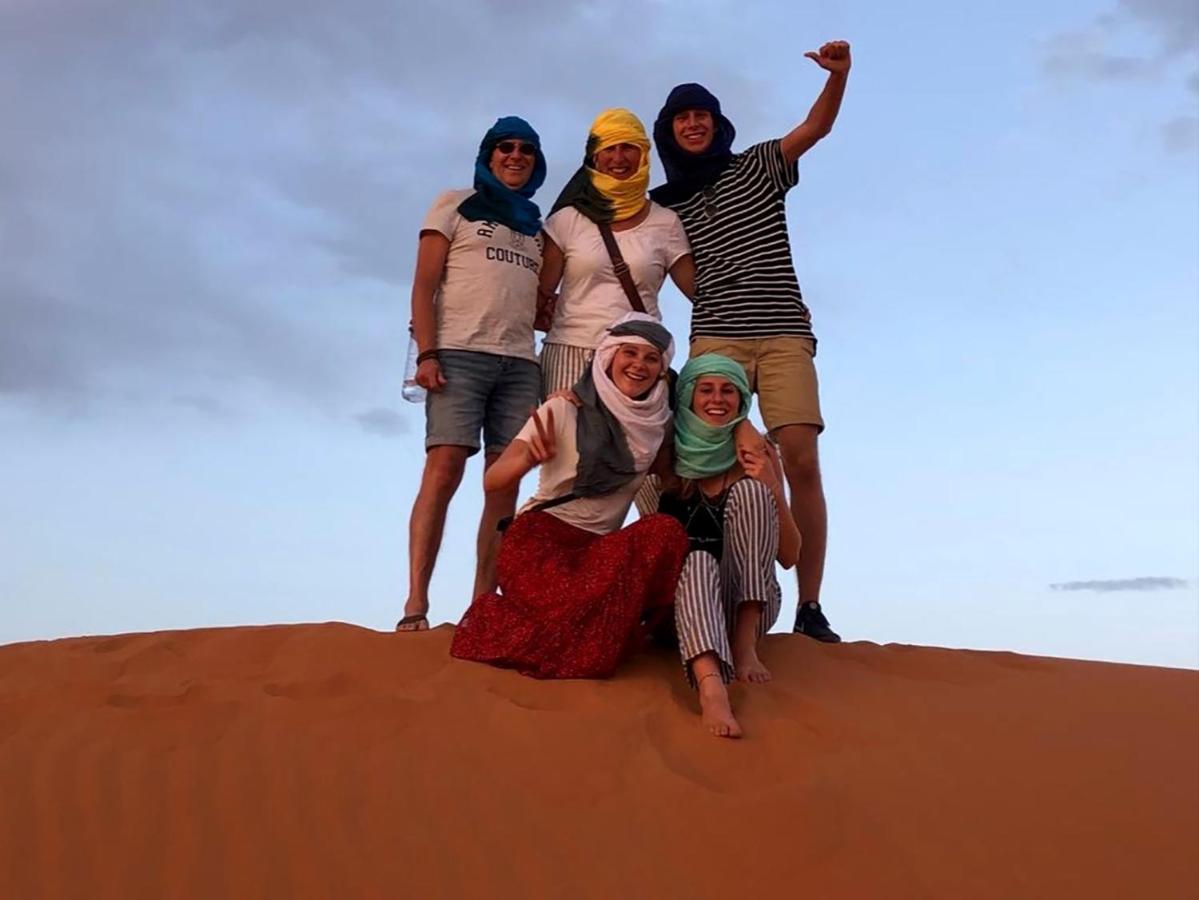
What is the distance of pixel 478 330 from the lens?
20.7 ft

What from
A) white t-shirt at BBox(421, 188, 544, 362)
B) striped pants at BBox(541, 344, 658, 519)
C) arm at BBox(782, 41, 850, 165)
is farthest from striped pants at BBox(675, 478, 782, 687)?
arm at BBox(782, 41, 850, 165)

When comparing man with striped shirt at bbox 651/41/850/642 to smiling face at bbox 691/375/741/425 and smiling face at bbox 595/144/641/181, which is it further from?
smiling face at bbox 691/375/741/425

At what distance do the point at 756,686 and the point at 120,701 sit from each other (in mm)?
2668

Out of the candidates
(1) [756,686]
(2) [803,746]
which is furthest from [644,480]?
(2) [803,746]

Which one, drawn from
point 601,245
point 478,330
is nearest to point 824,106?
point 601,245

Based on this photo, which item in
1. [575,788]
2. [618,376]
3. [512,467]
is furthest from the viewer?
[618,376]

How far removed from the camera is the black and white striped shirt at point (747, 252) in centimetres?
648

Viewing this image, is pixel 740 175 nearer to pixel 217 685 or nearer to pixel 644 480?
pixel 644 480

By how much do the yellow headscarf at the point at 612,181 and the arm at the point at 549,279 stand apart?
261mm

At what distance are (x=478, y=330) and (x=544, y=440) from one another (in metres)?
1.26

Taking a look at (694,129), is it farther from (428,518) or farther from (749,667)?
(749,667)

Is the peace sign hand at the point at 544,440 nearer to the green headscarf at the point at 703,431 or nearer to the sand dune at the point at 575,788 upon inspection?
the green headscarf at the point at 703,431

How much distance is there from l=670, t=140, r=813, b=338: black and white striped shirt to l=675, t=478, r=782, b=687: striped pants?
150cm

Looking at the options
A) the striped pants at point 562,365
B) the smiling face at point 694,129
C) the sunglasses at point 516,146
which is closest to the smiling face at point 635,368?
the striped pants at point 562,365
